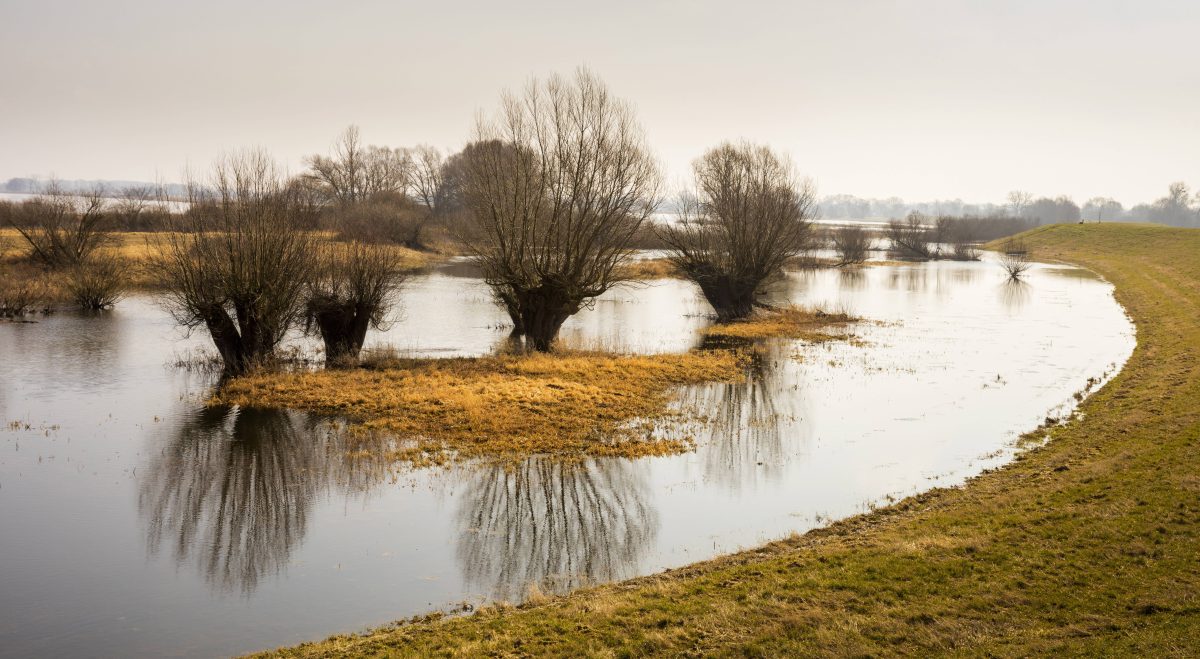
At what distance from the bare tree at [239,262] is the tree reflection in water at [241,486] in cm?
473

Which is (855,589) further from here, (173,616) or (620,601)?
(173,616)

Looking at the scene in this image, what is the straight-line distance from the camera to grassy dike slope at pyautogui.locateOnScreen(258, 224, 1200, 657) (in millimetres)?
8078

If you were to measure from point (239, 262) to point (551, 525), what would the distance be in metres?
15.3

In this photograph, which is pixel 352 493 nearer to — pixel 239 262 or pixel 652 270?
Answer: pixel 239 262

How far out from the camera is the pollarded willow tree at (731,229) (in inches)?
1540

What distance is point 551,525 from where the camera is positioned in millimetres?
12969

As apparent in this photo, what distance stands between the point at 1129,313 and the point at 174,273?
43.9 metres

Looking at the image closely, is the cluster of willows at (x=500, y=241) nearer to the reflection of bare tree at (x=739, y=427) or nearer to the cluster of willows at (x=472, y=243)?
the cluster of willows at (x=472, y=243)

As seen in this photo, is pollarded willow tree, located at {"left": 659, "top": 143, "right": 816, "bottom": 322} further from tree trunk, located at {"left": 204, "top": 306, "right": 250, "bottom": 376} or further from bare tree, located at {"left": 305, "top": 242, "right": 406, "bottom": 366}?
tree trunk, located at {"left": 204, "top": 306, "right": 250, "bottom": 376}

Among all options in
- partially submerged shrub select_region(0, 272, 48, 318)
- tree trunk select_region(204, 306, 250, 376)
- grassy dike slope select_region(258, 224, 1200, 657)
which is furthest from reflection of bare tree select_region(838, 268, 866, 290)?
partially submerged shrub select_region(0, 272, 48, 318)

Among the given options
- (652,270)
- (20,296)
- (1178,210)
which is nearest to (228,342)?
(20,296)

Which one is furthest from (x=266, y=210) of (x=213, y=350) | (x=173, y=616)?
(x=173, y=616)

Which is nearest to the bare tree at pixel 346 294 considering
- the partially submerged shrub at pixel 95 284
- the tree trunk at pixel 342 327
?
the tree trunk at pixel 342 327

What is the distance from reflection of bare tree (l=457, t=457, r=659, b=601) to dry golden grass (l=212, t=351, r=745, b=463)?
1396 millimetres
